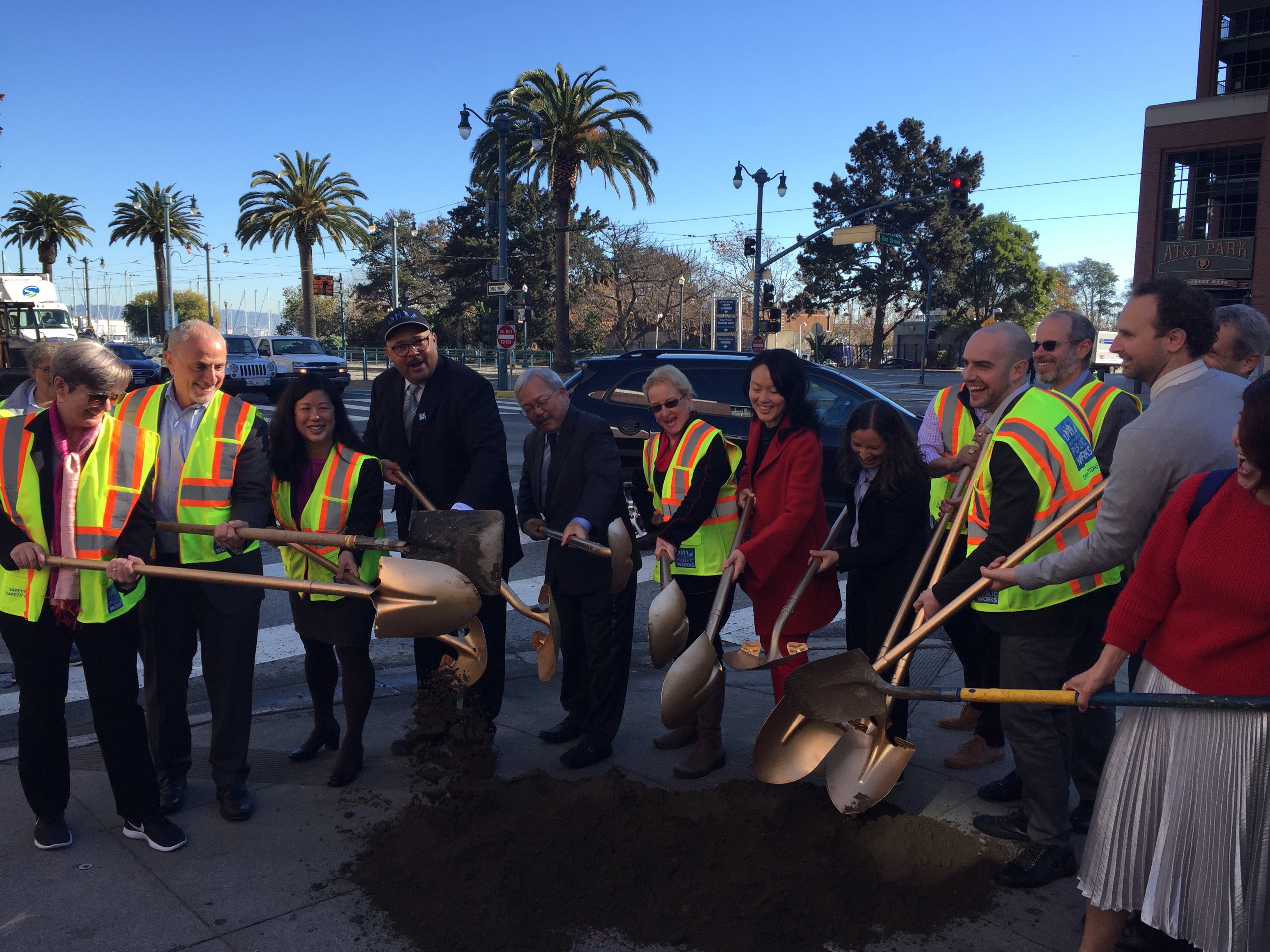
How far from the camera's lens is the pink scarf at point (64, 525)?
3.19 meters

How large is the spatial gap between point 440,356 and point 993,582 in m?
2.75

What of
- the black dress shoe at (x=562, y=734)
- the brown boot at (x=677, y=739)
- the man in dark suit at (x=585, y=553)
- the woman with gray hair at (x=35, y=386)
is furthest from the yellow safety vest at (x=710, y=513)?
the woman with gray hair at (x=35, y=386)

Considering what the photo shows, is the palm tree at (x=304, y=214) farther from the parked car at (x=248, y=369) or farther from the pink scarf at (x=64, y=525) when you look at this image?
the pink scarf at (x=64, y=525)

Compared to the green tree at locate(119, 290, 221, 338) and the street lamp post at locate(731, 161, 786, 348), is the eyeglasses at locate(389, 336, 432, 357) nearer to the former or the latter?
the street lamp post at locate(731, 161, 786, 348)

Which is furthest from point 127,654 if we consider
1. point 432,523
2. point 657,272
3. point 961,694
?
point 657,272

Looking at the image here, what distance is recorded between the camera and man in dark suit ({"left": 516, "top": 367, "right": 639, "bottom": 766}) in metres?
4.15

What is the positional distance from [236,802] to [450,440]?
5.58 feet

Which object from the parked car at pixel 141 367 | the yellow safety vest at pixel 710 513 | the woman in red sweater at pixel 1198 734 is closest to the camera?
the woman in red sweater at pixel 1198 734

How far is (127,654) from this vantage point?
3.38 metres

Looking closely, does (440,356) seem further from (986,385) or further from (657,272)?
(657,272)

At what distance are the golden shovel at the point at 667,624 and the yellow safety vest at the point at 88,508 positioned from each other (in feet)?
6.33

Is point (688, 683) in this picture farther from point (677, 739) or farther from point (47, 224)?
point (47, 224)

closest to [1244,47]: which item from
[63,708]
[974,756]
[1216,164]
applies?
[1216,164]

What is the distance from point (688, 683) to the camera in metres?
3.73
